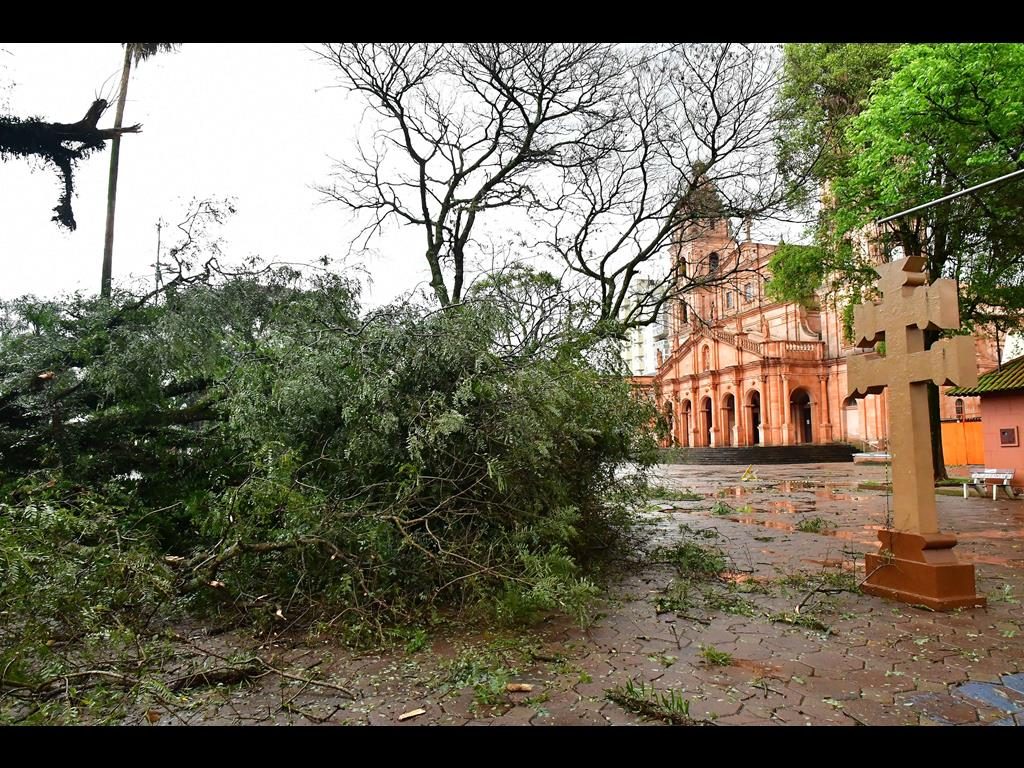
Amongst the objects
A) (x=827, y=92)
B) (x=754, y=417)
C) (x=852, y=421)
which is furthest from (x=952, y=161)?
(x=754, y=417)

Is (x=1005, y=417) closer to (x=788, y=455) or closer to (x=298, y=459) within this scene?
(x=298, y=459)

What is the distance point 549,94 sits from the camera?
11094mm

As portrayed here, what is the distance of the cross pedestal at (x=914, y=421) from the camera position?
500 centimetres

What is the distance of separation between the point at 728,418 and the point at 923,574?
4304cm

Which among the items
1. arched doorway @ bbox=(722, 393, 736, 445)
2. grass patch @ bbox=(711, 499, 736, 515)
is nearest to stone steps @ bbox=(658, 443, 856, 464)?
arched doorway @ bbox=(722, 393, 736, 445)

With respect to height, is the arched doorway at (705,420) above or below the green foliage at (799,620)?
above

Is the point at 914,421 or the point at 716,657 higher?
the point at 914,421

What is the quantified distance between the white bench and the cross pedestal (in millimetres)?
11730

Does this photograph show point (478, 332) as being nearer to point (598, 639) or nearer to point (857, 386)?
point (598, 639)

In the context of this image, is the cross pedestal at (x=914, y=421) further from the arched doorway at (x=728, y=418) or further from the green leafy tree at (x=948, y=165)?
the arched doorway at (x=728, y=418)

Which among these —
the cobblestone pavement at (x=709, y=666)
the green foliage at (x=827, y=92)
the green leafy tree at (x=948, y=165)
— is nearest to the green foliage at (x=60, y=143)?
the cobblestone pavement at (x=709, y=666)

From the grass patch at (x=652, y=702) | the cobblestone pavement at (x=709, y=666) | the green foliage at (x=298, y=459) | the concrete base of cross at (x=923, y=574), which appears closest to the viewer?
the grass patch at (x=652, y=702)

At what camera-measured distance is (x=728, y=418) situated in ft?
151

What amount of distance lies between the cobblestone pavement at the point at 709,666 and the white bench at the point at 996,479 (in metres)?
10.3
